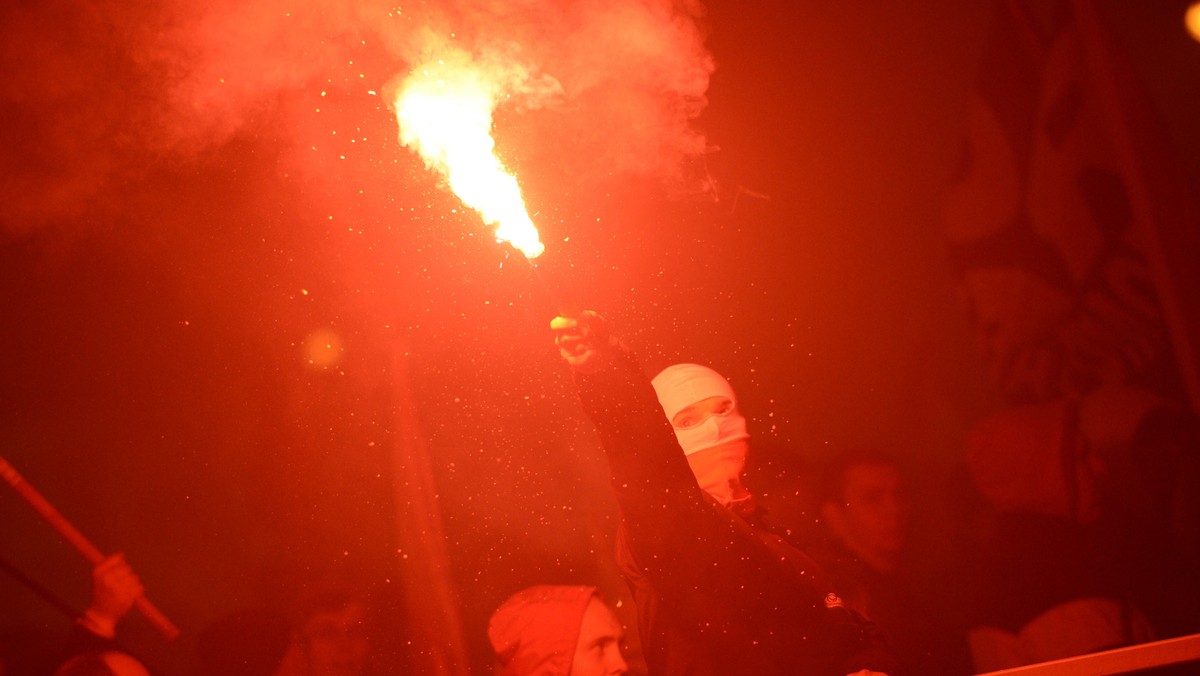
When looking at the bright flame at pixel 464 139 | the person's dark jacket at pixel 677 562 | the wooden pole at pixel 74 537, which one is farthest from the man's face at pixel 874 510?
the wooden pole at pixel 74 537

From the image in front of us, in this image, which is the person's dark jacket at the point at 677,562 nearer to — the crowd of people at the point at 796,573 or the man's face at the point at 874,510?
the crowd of people at the point at 796,573

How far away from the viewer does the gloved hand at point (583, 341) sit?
2197mm

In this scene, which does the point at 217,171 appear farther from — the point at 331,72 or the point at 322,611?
the point at 322,611

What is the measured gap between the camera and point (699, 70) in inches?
104

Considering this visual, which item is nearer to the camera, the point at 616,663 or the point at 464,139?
the point at 616,663

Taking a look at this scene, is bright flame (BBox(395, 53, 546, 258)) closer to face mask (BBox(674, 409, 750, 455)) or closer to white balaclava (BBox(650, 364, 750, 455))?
white balaclava (BBox(650, 364, 750, 455))

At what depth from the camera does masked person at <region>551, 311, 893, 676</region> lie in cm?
219

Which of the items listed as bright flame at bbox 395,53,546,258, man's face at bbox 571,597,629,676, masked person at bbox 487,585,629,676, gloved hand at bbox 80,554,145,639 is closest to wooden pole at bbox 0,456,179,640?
gloved hand at bbox 80,554,145,639

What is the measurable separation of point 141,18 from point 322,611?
1869 mm

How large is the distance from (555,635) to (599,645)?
0.46 feet

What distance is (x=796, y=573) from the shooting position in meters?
2.32

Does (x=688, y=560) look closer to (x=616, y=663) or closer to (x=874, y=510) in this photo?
(x=616, y=663)

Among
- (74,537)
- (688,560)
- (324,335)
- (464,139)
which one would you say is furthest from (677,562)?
(74,537)

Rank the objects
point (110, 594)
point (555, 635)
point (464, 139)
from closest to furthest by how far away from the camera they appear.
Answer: point (110, 594), point (555, 635), point (464, 139)
